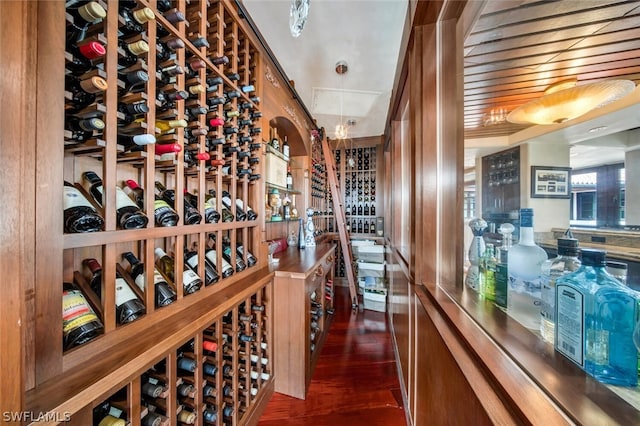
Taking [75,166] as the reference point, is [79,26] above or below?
above

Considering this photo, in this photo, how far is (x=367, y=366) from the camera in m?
1.88

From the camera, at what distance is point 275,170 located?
190cm

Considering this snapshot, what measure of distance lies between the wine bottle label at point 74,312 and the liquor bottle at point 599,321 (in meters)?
1.11

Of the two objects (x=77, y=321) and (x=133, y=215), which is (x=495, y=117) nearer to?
(x=133, y=215)

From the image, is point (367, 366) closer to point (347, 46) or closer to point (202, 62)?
point (202, 62)

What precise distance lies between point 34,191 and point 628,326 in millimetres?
1139

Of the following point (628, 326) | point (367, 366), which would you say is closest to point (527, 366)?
point (628, 326)

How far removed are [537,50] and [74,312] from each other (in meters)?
1.68

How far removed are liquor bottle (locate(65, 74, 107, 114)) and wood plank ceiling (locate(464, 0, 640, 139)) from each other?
123 cm

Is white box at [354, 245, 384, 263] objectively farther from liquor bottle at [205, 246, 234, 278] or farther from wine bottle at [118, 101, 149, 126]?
wine bottle at [118, 101, 149, 126]

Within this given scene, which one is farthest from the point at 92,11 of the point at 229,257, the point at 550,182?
the point at 550,182

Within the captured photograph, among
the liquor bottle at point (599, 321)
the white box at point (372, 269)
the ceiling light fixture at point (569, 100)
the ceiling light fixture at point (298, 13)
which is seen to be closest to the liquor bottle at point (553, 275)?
the liquor bottle at point (599, 321)

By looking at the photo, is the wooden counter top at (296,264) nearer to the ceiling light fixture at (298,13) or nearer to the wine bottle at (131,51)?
the wine bottle at (131,51)

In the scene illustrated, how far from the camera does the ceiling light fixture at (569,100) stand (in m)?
0.53
